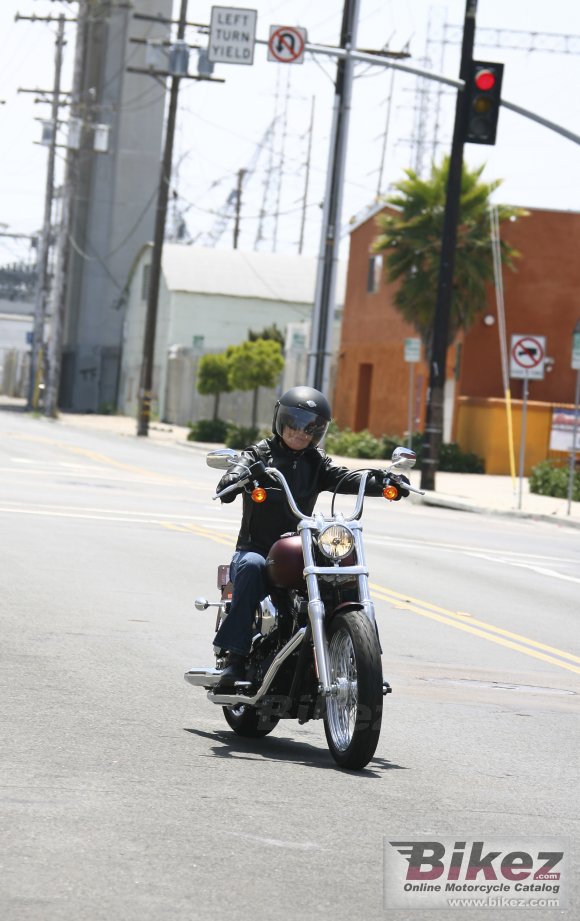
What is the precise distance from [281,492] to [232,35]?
2380 cm

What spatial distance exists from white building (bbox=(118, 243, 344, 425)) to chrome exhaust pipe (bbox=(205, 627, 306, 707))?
58.0m

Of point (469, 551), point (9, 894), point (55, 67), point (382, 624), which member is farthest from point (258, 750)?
point (55, 67)

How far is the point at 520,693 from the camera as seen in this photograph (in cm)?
1047

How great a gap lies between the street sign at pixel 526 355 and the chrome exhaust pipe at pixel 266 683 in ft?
75.5

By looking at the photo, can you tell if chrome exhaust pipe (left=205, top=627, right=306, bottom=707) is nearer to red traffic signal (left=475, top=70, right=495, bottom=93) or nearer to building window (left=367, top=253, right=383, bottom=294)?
red traffic signal (left=475, top=70, right=495, bottom=93)

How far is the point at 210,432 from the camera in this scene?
5228 cm

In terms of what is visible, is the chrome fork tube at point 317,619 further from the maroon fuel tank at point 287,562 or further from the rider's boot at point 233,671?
the rider's boot at point 233,671

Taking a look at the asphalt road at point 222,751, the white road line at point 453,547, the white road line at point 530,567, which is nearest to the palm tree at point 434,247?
the white road line at point 453,547

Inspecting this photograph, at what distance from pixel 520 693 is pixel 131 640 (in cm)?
267

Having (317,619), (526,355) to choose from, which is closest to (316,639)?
(317,619)

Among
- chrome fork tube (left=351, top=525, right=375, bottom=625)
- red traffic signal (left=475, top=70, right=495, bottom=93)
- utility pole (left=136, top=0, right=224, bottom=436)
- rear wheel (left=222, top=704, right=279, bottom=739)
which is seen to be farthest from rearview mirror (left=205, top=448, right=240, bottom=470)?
utility pole (left=136, top=0, right=224, bottom=436)

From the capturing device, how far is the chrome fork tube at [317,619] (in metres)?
7.40

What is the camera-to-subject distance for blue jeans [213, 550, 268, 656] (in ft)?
26.0

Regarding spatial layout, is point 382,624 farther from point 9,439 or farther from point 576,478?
point 9,439
